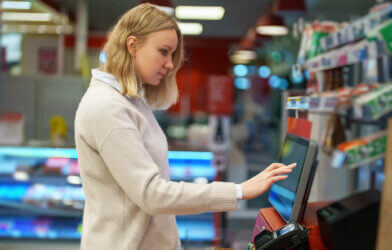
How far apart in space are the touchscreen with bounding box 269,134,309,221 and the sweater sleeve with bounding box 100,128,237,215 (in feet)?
0.76

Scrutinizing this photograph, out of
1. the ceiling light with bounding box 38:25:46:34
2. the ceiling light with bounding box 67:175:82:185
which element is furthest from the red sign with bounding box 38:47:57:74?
the ceiling light with bounding box 67:175:82:185

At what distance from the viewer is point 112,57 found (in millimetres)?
1491

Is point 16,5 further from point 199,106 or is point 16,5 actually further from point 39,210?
point 39,210

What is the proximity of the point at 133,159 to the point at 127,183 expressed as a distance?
7 cm

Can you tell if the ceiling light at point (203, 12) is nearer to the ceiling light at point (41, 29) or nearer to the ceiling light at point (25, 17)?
the ceiling light at point (25, 17)

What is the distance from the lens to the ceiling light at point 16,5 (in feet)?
26.0

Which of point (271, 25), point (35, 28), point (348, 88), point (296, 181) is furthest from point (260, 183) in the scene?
point (35, 28)

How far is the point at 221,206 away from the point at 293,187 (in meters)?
0.26

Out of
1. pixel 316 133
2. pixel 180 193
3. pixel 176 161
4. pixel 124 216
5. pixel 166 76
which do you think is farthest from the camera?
pixel 176 161

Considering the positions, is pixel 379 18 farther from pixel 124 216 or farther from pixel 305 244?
pixel 124 216

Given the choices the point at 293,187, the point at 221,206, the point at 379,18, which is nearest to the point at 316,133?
the point at 379,18

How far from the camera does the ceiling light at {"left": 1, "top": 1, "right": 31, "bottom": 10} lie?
7910mm

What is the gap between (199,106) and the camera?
9.04 m

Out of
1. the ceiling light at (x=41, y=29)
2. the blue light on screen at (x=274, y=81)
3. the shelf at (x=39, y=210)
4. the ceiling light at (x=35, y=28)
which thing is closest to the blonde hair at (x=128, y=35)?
the shelf at (x=39, y=210)
